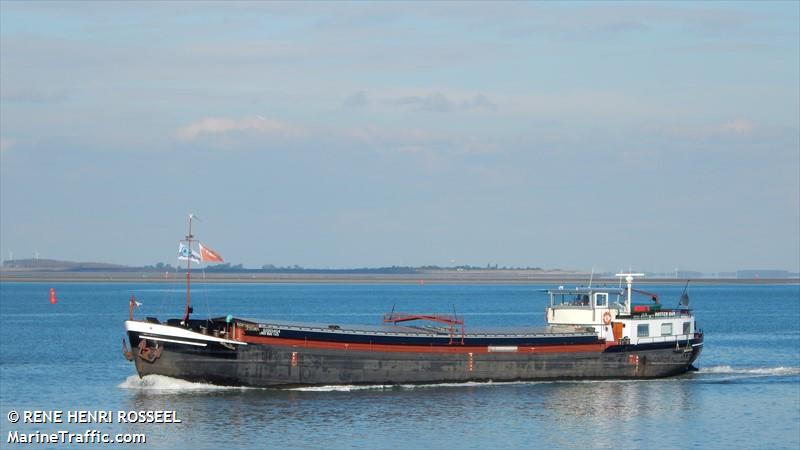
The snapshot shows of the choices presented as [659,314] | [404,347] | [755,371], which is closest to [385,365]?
[404,347]

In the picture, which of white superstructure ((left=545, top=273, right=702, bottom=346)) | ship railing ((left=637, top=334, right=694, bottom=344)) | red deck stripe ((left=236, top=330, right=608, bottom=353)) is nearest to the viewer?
Result: red deck stripe ((left=236, top=330, right=608, bottom=353))

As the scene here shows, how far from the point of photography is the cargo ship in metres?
64.9

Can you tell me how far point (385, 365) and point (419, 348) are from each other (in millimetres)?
2411

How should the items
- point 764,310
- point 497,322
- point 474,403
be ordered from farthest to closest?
point 764,310 → point 497,322 → point 474,403

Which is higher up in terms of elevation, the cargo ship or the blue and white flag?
the blue and white flag

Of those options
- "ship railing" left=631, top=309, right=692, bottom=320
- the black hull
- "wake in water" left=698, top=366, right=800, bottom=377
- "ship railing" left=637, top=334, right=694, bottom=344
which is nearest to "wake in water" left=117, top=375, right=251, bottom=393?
the black hull

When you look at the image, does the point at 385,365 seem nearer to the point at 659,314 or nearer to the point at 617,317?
the point at 617,317

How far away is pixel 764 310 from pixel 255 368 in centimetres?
13421

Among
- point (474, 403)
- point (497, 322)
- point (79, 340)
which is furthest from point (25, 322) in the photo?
point (474, 403)

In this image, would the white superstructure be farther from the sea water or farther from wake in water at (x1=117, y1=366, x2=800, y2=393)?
the sea water

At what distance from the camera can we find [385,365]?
2689 inches

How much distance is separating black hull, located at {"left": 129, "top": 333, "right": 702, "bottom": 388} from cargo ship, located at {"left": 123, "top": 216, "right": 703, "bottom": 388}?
0.19 feet

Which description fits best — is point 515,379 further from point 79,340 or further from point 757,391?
point 79,340

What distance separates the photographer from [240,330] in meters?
65.1
